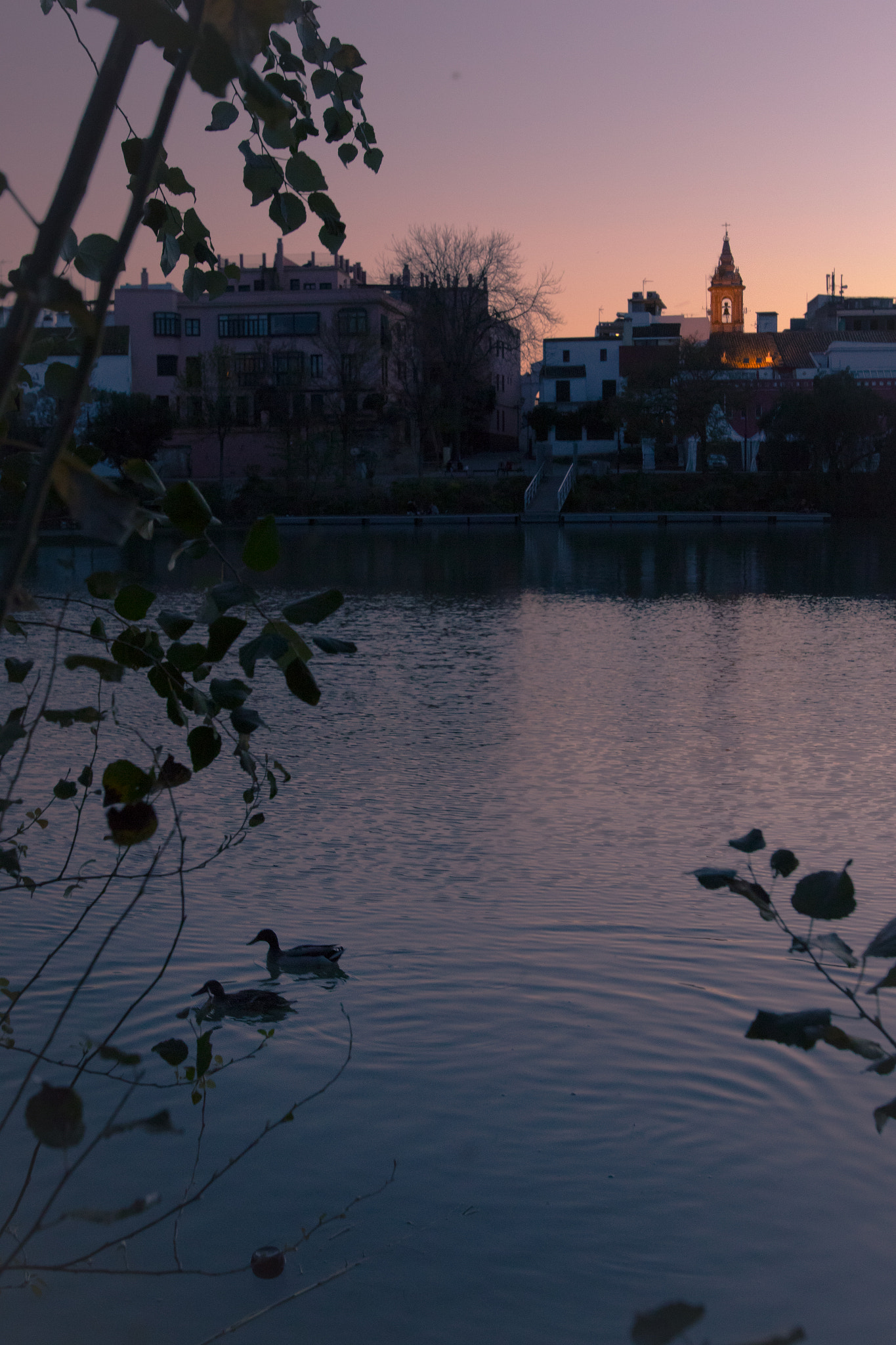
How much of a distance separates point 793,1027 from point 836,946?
1.15 ft

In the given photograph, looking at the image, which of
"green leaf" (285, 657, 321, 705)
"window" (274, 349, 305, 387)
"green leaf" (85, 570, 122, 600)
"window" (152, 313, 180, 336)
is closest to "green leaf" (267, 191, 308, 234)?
"green leaf" (85, 570, 122, 600)

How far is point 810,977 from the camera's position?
15.6 feet

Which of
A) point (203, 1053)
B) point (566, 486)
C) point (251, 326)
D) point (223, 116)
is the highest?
point (251, 326)

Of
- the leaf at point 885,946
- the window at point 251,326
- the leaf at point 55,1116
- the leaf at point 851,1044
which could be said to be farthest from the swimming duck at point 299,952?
the window at point 251,326

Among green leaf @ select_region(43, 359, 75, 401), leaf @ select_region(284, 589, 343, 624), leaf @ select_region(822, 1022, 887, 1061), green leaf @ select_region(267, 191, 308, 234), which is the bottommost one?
leaf @ select_region(822, 1022, 887, 1061)

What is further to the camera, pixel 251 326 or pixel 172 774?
pixel 251 326

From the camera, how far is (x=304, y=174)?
5.96 ft

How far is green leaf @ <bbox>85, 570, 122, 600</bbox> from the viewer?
2104 millimetres

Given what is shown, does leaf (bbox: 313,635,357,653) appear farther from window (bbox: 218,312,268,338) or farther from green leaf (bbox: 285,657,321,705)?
window (bbox: 218,312,268,338)

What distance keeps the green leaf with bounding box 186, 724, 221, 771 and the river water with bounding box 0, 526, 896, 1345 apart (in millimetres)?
800

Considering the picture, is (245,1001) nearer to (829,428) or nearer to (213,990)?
(213,990)

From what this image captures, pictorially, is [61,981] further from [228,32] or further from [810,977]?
[228,32]

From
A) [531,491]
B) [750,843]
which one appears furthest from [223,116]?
[531,491]

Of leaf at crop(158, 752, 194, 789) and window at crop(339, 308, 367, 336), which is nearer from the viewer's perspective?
leaf at crop(158, 752, 194, 789)
